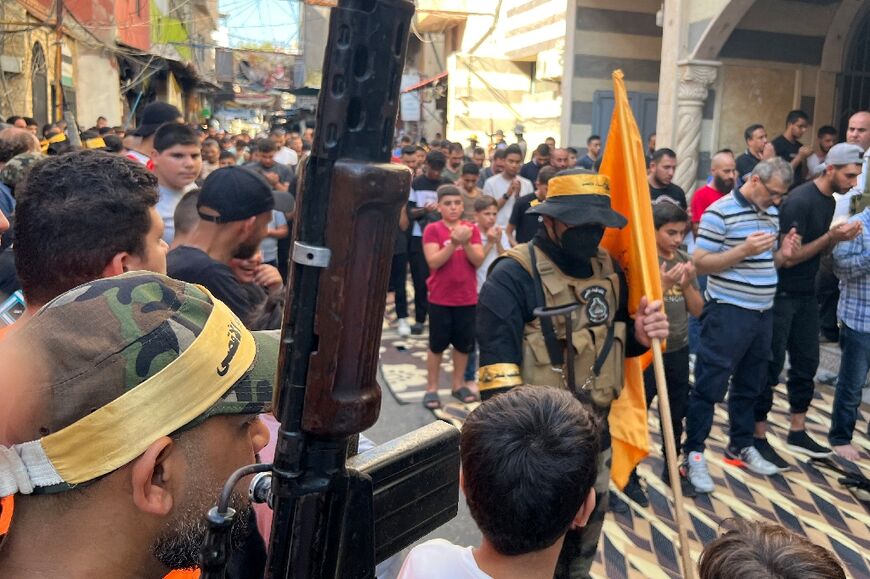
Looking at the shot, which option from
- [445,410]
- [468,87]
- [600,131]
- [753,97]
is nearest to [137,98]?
[468,87]

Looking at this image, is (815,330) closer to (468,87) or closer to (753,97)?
(753,97)

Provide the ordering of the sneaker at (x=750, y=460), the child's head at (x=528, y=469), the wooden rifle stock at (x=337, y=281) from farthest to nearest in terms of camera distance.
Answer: the sneaker at (x=750, y=460)
the child's head at (x=528, y=469)
the wooden rifle stock at (x=337, y=281)

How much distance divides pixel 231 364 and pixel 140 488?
224mm

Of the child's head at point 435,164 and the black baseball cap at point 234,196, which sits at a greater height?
the child's head at point 435,164

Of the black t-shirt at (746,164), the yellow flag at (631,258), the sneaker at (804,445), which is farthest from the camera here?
the black t-shirt at (746,164)

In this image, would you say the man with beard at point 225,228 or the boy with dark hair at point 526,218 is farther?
the boy with dark hair at point 526,218

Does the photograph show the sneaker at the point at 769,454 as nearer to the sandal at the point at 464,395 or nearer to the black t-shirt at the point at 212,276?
the sandal at the point at 464,395

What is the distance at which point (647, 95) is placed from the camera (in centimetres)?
1222

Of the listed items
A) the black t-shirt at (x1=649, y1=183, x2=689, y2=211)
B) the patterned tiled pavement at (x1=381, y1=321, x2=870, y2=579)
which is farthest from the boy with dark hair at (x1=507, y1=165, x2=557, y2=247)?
the patterned tiled pavement at (x1=381, y1=321, x2=870, y2=579)

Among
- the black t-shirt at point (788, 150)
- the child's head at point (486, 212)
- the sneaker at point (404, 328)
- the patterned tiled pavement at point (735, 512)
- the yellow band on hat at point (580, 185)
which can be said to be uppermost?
the black t-shirt at point (788, 150)

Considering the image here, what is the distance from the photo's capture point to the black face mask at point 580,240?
2.92 m

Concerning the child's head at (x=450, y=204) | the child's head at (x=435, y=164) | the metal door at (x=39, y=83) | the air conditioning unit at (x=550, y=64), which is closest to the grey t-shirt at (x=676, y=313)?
the child's head at (x=450, y=204)

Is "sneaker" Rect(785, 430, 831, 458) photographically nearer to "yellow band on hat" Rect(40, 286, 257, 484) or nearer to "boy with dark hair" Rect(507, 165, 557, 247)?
"boy with dark hair" Rect(507, 165, 557, 247)

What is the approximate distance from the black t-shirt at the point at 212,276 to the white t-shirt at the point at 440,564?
1292 mm
